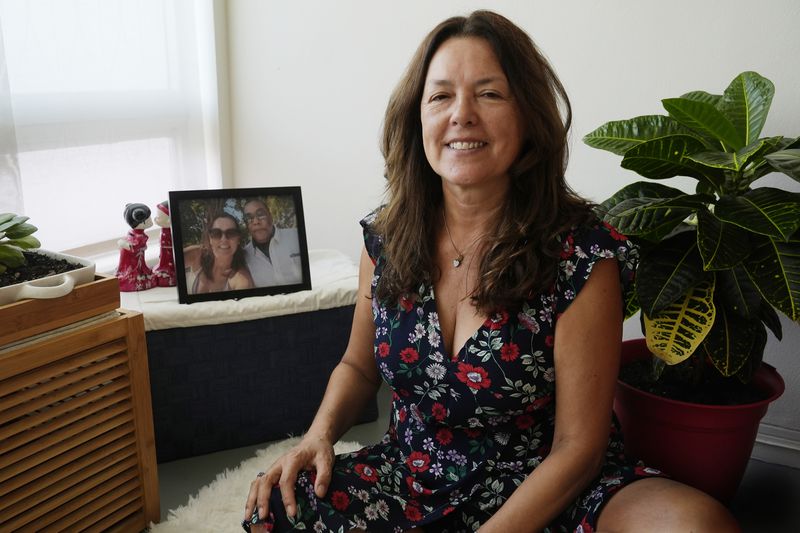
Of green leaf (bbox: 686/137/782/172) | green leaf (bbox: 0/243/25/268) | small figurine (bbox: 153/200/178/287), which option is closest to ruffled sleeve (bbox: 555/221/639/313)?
green leaf (bbox: 686/137/782/172)

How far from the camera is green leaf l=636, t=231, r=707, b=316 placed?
59.3 inches

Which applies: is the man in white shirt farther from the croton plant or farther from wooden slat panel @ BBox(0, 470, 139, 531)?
the croton plant

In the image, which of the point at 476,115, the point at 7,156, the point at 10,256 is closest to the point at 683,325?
the point at 476,115

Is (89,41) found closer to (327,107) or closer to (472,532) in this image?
(327,107)

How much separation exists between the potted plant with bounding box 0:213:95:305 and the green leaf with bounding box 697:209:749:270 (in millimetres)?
1284

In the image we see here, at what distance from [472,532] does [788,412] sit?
1.21 metres

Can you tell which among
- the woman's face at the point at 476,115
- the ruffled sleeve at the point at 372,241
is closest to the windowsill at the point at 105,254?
the ruffled sleeve at the point at 372,241

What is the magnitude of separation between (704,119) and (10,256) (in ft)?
4.78

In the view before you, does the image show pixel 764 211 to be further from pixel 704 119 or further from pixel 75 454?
pixel 75 454

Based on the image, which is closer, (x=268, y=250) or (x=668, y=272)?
(x=668, y=272)

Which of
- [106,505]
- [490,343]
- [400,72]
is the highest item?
[400,72]

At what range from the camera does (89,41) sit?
2369 mm

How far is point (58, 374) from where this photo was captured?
61.1 inches

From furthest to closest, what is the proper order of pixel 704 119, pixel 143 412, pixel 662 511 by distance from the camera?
pixel 143 412
pixel 704 119
pixel 662 511
